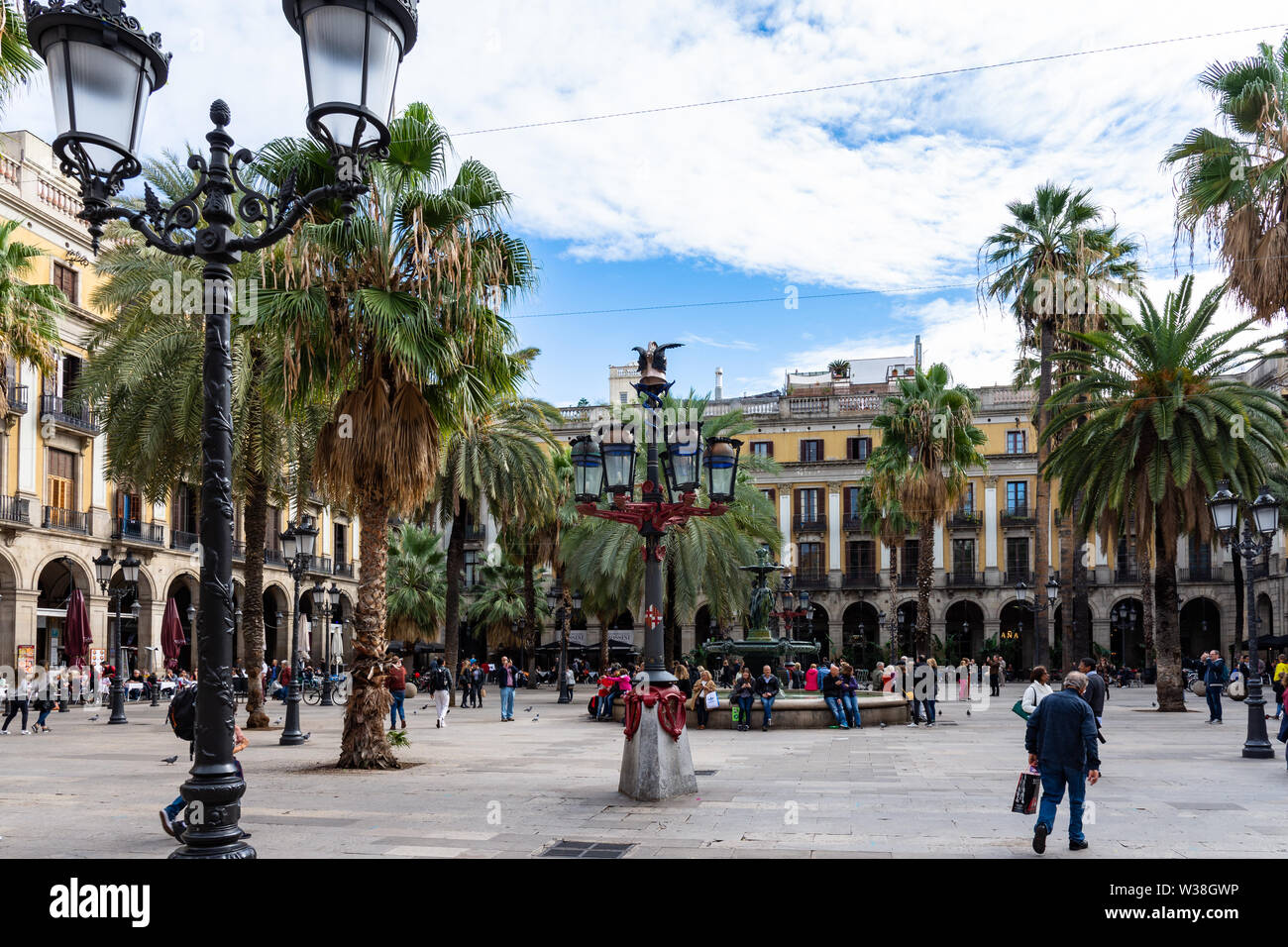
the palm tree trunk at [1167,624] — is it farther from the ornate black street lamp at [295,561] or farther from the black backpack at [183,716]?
the black backpack at [183,716]

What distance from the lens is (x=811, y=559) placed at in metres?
61.3

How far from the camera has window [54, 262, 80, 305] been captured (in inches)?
1410

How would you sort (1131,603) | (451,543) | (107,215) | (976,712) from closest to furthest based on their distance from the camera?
(107,215)
(976,712)
(451,543)
(1131,603)

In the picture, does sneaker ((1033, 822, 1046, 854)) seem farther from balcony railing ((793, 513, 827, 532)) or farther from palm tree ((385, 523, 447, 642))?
balcony railing ((793, 513, 827, 532))

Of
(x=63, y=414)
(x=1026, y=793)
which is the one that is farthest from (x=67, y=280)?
(x=1026, y=793)

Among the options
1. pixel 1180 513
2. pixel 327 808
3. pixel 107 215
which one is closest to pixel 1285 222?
pixel 1180 513

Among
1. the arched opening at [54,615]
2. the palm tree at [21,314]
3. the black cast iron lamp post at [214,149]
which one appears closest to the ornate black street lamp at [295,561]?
the palm tree at [21,314]

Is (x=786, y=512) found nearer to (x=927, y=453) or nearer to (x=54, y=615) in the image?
(x=927, y=453)

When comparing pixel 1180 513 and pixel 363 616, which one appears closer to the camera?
pixel 363 616

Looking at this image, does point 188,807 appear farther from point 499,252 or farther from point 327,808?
point 499,252

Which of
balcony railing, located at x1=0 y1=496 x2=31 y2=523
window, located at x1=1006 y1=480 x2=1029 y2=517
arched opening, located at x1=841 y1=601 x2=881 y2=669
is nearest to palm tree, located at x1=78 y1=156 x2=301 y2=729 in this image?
balcony railing, located at x1=0 y1=496 x2=31 y2=523

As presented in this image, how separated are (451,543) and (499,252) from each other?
17.1m

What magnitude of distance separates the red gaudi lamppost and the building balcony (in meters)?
27.0

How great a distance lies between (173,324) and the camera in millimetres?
21859
